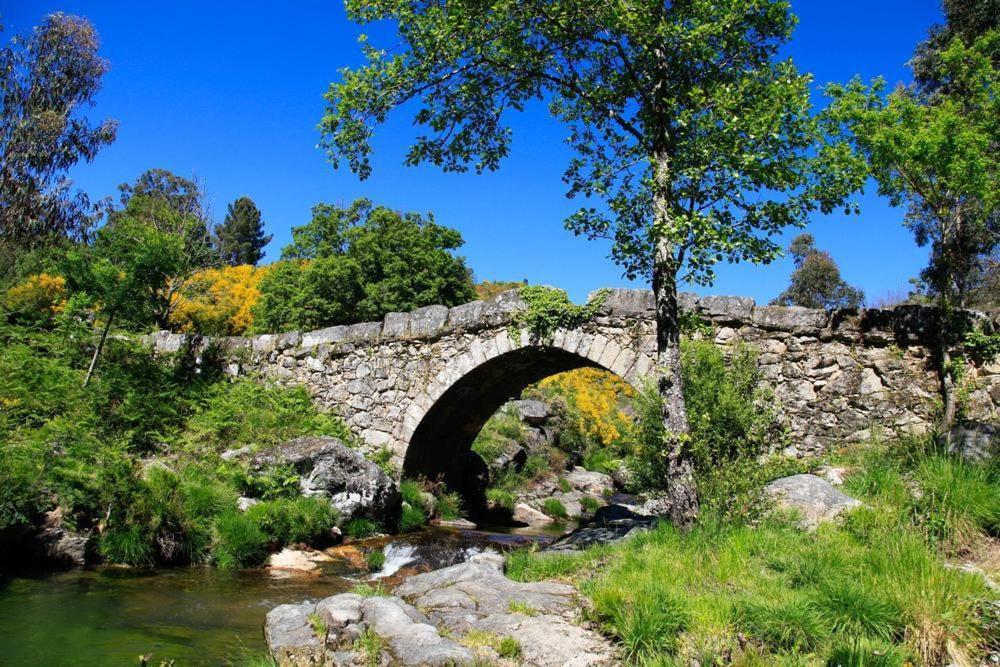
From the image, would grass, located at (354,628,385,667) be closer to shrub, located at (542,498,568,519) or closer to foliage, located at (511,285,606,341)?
foliage, located at (511,285,606,341)

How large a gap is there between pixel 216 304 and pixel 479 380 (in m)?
11.5

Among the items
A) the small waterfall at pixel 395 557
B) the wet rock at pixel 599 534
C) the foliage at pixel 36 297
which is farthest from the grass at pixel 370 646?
the foliage at pixel 36 297

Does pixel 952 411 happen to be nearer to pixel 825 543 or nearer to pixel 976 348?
pixel 976 348

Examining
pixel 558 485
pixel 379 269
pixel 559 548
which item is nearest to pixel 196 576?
pixel 559 548

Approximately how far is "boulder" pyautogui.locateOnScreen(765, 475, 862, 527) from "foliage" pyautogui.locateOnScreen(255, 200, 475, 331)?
1381 centimetres

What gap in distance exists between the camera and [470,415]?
13070mm

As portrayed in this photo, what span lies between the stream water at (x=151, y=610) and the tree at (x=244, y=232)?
48.3 metres

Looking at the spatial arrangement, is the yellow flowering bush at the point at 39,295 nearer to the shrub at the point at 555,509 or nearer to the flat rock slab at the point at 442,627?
the shrub at the point at 555,509

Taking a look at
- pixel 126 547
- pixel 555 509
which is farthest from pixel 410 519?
pixel 555 509

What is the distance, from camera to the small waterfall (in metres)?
8.17

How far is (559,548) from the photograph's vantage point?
7.07 metres

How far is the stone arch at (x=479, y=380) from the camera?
9648 mm

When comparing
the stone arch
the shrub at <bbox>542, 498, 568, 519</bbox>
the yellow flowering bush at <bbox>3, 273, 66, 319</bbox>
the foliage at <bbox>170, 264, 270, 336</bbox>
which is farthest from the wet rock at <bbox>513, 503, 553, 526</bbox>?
the yellow flowering bush at <bbox>3, 273, 66, 319</bbox>

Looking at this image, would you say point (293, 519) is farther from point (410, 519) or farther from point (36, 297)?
point (36, 297)
